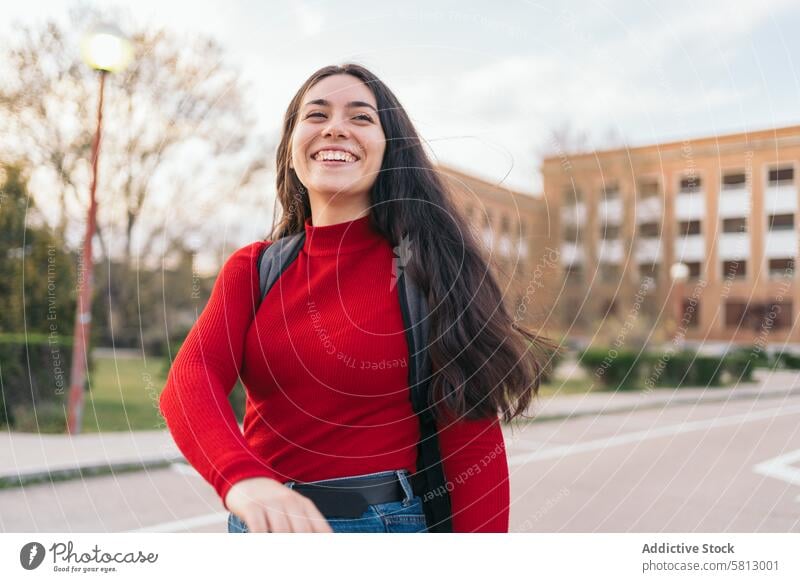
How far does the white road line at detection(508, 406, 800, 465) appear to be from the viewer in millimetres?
5238

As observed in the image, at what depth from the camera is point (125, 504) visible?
3928 mm

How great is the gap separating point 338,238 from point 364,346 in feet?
0.69

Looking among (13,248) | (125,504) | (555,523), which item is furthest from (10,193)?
(555,523)

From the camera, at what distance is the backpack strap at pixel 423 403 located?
48.4 inches

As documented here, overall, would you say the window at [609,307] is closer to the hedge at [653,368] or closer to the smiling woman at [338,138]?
the hedge at [653,368]

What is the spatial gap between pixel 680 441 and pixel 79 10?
5.24 m

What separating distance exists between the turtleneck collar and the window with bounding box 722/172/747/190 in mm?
1402

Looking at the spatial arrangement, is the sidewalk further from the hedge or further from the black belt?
the hedge

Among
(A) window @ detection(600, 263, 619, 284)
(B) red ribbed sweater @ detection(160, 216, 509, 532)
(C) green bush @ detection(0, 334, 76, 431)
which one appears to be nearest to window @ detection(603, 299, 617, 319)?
(A) window @ detection(600, 263, 619, 284)

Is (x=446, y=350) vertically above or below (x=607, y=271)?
above

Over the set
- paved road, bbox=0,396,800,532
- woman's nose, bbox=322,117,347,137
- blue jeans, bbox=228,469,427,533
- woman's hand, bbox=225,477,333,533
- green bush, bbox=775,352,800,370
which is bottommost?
paved road, bbox=0,396,800,532

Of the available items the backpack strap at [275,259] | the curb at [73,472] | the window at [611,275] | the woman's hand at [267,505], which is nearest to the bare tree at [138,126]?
the backpack strap at [275,259]
